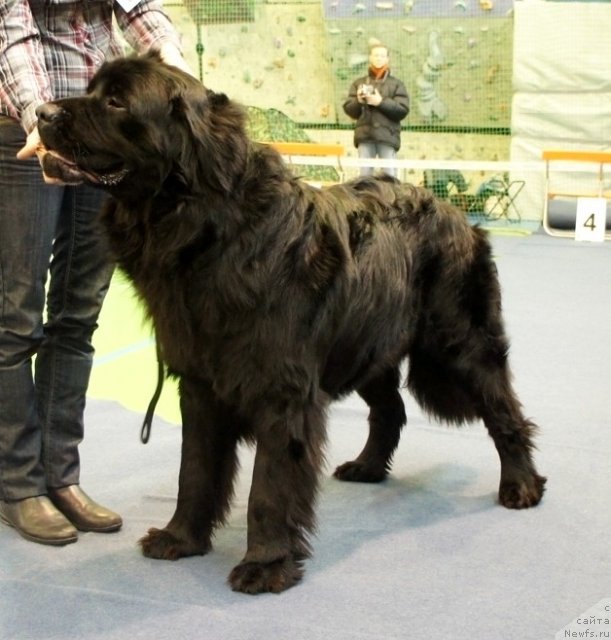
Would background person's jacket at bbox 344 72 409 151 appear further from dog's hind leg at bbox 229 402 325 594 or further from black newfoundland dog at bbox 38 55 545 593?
dog's hind leg at bbox 229 402 325 594

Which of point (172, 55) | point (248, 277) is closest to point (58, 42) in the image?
point (172, 55)

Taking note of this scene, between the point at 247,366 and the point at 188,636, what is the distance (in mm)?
705

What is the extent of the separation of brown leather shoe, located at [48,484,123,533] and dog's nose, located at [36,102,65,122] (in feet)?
4.15

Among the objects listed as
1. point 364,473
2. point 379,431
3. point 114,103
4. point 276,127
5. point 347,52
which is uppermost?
point 347,52

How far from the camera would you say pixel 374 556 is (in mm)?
2818

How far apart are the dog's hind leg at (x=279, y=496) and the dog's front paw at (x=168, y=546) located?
0.74 ft

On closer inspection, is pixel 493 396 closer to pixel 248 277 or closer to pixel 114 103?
pixel 248 277

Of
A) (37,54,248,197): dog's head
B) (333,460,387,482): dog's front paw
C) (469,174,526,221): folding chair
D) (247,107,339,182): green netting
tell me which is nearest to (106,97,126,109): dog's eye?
(37,54,248,197): dog's head

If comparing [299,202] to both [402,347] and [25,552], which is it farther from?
[25,552]

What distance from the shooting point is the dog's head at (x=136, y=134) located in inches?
91.4

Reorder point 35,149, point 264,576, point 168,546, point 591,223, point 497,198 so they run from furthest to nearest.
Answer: point 497,198, point 591,223, point 168,546, point 264,576, point 35,149

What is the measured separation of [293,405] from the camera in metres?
2.61

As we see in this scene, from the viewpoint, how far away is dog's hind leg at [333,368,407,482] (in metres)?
3.49

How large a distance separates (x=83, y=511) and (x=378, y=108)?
7.76 m
